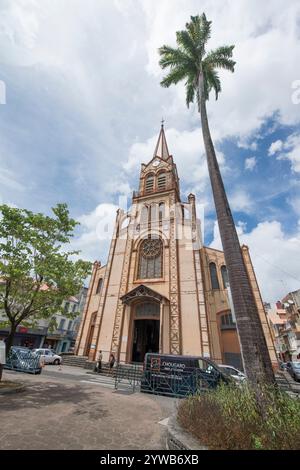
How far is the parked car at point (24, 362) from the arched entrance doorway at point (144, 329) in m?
7.87

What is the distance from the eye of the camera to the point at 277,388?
174 inches

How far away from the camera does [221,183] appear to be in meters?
7.57

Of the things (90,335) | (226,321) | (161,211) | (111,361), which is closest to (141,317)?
(111,361)

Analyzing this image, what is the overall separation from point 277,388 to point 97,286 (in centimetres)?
2137

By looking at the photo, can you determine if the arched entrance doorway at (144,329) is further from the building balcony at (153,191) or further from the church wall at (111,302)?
the building balcony at (153,191)

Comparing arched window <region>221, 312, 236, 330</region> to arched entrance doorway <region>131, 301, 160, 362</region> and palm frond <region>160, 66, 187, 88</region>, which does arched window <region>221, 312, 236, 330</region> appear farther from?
palm frond <region>160, 66, 187, 88</region>

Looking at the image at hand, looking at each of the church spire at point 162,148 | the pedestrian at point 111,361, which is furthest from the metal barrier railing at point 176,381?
the church spire at point 162,148

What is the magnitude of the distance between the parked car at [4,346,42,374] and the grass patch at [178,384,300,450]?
40.5ft

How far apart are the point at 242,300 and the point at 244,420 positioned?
2.42 metres

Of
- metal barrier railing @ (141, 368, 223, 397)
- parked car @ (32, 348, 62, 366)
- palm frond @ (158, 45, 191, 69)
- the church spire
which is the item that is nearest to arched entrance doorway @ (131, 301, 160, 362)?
parked car @ (32, 348, 62, 366)

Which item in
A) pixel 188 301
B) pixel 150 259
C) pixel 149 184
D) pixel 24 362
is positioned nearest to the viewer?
pixel 24 362

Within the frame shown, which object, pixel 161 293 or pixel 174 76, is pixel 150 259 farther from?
pixel 174 76
